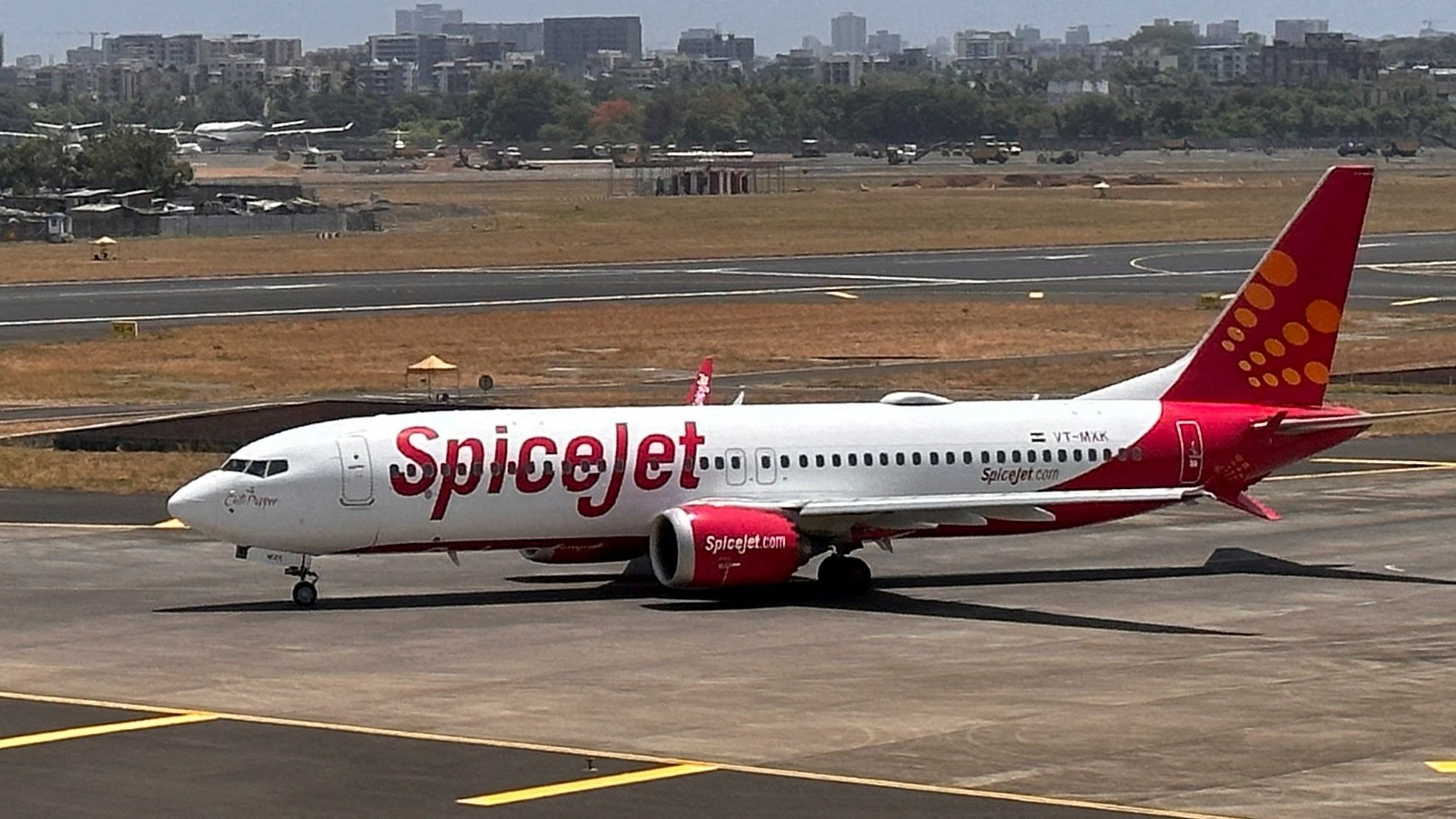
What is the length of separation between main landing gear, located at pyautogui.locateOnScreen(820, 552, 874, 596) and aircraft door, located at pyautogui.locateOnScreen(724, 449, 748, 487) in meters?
2.73

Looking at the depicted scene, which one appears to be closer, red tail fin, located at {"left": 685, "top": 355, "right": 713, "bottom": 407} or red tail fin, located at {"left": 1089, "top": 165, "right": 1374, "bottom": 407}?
red tail fin, located at {"left": 1089, "top": 165, "right": 1374, "bottom": 407}

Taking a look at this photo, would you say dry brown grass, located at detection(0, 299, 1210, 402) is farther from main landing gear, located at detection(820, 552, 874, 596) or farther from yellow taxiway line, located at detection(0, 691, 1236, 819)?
yellow taxiway line, located at detection(0, 691, 1236, 819)

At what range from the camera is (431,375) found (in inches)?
3691

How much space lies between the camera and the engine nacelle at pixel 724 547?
162 feet

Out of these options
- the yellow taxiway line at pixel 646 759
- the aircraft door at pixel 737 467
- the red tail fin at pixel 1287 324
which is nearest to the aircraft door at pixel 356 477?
the aircraft door at pixel 737 467

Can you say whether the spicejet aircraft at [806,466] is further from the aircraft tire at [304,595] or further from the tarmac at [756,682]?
the tarmac at [756,682]

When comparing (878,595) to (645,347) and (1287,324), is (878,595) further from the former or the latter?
(645,347)

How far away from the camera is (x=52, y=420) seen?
83.2 m

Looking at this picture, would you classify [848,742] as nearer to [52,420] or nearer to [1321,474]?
[1321,474]

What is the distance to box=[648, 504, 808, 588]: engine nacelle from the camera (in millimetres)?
49250

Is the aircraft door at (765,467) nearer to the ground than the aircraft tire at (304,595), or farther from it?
farther from it

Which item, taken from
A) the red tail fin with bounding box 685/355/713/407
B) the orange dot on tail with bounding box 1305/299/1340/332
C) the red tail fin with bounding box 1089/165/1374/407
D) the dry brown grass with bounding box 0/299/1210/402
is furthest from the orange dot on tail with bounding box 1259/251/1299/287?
the dry brown grass with bounding box 0/299/1210/402

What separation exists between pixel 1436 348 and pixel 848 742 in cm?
7628

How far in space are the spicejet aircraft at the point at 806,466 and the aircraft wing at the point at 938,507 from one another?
0.06 m
